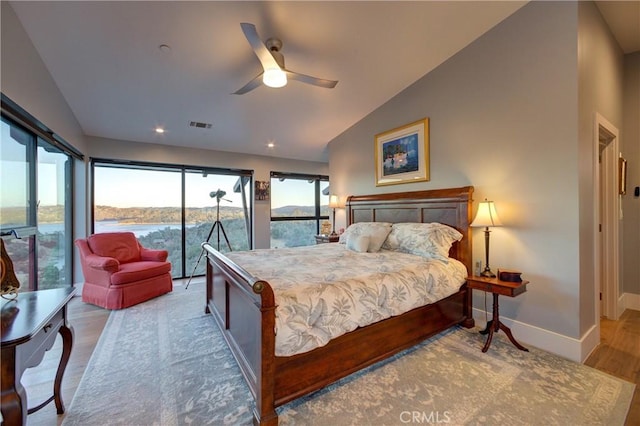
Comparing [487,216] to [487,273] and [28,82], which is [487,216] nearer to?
[487,273]

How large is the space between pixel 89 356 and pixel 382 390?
2.54m

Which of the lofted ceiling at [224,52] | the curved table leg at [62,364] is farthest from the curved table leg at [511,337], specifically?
the curved table leg at [62,364]

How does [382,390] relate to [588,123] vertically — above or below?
below

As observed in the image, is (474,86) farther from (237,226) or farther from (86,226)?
(86,226)

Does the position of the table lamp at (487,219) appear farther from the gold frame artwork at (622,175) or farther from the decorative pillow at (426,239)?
the gold frame artwork at (622,175)

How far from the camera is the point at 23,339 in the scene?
1103 mm

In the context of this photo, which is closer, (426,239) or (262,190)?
(426,239)

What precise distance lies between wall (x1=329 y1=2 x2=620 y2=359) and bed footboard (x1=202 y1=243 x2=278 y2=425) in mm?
2521

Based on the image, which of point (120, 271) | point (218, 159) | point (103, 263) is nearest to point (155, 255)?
point (120, 271)

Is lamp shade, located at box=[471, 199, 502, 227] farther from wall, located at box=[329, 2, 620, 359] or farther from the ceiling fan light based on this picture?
the ceiling fan light

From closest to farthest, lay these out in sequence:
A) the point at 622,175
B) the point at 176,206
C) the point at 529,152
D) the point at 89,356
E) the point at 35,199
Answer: the point at 89,356
the point at 529,152
the point at 35,199
the point at 622,175
the point at 176,206

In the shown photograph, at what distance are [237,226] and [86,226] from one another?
2429 millimetres

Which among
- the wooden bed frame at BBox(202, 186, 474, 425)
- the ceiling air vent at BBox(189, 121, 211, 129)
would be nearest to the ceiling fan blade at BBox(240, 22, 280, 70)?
the wooden bed frame at BBox(202, 186, 474, 425)

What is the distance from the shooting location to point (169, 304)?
364cm
